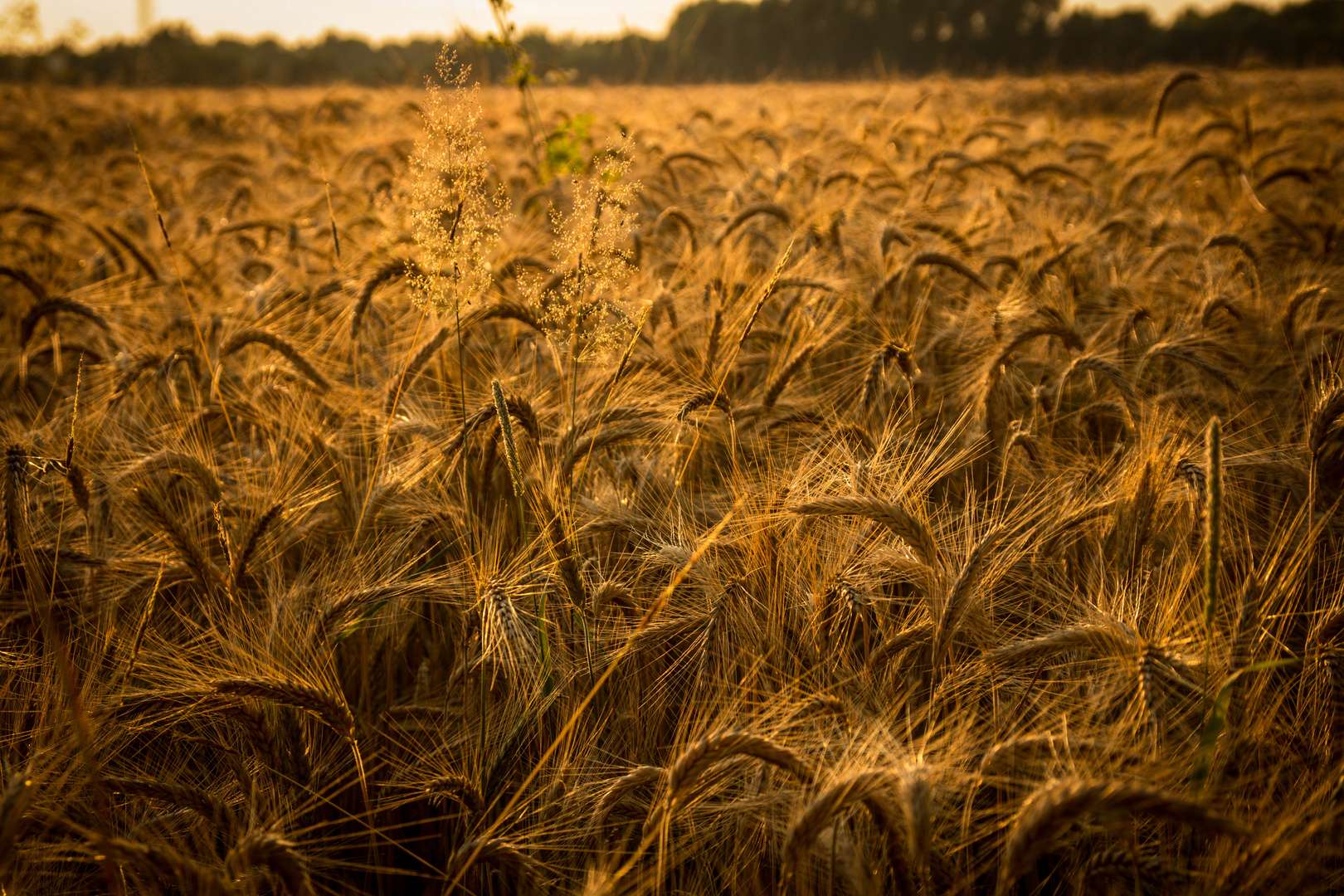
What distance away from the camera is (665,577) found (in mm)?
1563

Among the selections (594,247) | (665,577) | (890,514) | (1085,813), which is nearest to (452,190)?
(594,247)

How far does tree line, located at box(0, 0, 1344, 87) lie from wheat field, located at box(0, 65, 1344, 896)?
14070 millimetres

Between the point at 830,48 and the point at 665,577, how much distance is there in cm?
4436

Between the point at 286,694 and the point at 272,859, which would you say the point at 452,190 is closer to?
the point at 286,694

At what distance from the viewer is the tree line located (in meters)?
22.1

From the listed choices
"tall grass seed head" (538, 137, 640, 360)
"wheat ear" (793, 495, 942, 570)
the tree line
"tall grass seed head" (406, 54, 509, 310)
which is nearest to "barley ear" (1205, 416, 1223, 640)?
"wheat ear" (793, 495, 942, 570)

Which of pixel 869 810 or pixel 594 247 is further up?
pixel 594 247

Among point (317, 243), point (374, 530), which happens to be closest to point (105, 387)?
point (374, 530)

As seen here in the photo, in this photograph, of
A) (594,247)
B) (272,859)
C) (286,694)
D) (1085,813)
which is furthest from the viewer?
(594,247)

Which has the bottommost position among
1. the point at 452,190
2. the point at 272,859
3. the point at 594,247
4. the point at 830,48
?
the point at 272,859

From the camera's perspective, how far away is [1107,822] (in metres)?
0.91

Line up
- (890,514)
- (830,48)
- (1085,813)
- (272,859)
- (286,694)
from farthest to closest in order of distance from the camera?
(830,48)
(890,514)
(286,694)
(272,859)
(1085,813)

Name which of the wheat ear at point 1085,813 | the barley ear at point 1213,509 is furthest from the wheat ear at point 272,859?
the barley ear at point 1213,509

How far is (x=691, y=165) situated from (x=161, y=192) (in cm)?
381
